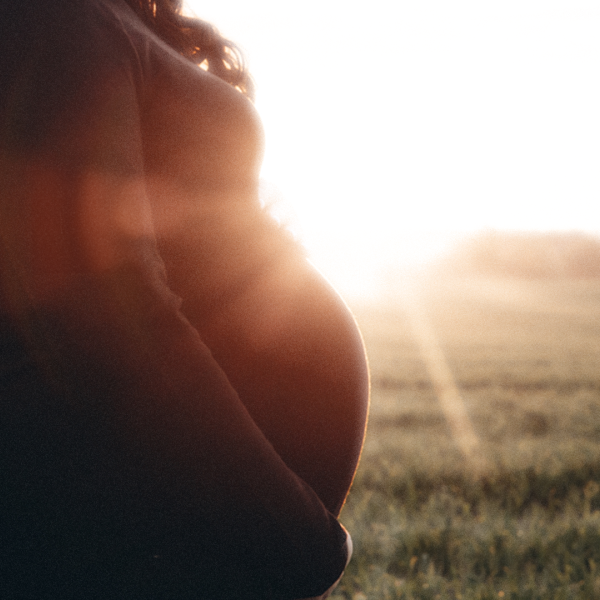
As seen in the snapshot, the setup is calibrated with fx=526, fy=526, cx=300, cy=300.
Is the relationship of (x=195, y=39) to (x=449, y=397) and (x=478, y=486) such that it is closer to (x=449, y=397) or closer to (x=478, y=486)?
(x=478, y=486)

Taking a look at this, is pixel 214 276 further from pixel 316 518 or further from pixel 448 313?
pixel 448 313

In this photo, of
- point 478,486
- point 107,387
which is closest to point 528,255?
point 478,486

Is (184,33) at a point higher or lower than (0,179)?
higher

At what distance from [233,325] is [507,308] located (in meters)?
19.9

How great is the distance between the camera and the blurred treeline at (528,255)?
43.5 metres

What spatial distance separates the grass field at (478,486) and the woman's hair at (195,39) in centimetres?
201

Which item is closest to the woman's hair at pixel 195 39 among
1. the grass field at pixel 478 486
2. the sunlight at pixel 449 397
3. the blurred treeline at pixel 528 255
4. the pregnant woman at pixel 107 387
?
the pregnant woman at pixel 107 387

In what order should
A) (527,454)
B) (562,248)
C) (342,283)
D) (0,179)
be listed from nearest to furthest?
(0,179) < (527,454) < (342,283) < (562,248)

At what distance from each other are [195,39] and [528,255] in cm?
4859

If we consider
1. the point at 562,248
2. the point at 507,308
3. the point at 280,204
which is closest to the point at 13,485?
the point at 280,204

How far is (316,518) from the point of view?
0.65m

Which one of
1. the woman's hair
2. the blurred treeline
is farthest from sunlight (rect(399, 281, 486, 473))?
the blurred treeline

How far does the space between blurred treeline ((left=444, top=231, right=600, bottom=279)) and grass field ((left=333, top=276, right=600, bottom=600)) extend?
39.5 metres

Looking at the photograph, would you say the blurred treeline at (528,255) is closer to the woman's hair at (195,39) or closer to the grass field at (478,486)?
the grass field at (478,486)
